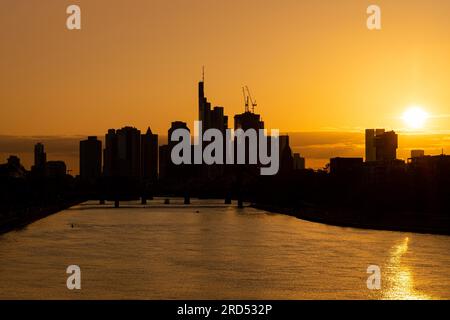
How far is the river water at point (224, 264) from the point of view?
39.9 m

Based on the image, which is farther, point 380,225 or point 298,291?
point 380,225

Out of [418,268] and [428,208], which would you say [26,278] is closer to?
[418,268]

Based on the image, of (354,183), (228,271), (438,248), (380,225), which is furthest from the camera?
(354,183)

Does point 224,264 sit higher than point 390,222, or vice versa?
point 224,264

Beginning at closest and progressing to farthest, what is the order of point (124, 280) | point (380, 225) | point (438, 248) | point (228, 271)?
point (124, 280)
point (228, 271)
point (438, 248)
point (380, 225)

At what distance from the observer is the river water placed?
131 feet

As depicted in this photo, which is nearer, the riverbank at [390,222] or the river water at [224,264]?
the river water at [224,264]

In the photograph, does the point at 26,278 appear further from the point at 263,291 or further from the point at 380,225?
the point at 380,225

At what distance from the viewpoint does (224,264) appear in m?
52.7

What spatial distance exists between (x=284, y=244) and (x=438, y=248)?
39.9 feet

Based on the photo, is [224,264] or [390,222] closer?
[224,264]

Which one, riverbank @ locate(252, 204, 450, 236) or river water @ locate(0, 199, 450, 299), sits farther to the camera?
riverbank @ locate(252, 204, 450, 236)

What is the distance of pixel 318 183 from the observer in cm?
15912
